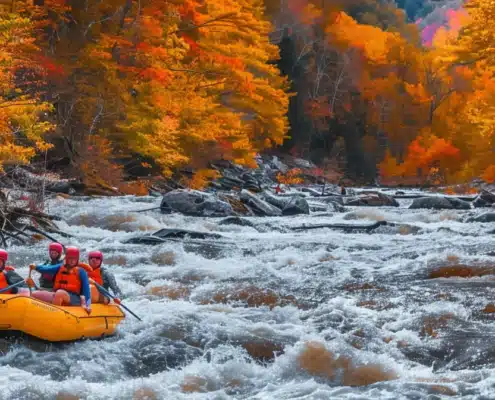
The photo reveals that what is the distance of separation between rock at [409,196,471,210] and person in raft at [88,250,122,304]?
15525mm

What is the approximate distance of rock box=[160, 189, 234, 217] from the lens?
19547mm

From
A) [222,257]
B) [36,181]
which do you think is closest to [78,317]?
[222,257]

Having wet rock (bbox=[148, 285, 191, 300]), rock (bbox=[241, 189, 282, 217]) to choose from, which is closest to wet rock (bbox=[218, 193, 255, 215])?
rock (bbox=[241, 189, 282, 217])

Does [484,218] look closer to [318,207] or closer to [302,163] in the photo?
[318,207]

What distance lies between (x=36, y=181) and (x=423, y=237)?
854 cm

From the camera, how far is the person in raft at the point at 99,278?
9219mm

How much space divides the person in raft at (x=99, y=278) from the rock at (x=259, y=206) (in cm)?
1124

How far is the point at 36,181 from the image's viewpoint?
647 inches

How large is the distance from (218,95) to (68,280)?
21.1 meters

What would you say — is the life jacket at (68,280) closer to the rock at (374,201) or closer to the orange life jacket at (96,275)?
the orange life jacket at (96,275)

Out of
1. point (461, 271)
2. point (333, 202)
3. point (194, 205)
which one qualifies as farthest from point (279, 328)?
point (333, 202)

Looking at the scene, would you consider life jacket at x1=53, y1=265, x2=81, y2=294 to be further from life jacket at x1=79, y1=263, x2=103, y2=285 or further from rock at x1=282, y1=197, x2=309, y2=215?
rock at x1=282, y1=197, x2=309, y2=215

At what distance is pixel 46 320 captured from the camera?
8.03 metres

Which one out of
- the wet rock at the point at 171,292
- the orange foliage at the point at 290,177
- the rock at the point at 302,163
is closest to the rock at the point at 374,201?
the orange foliage at the point at 290,177
